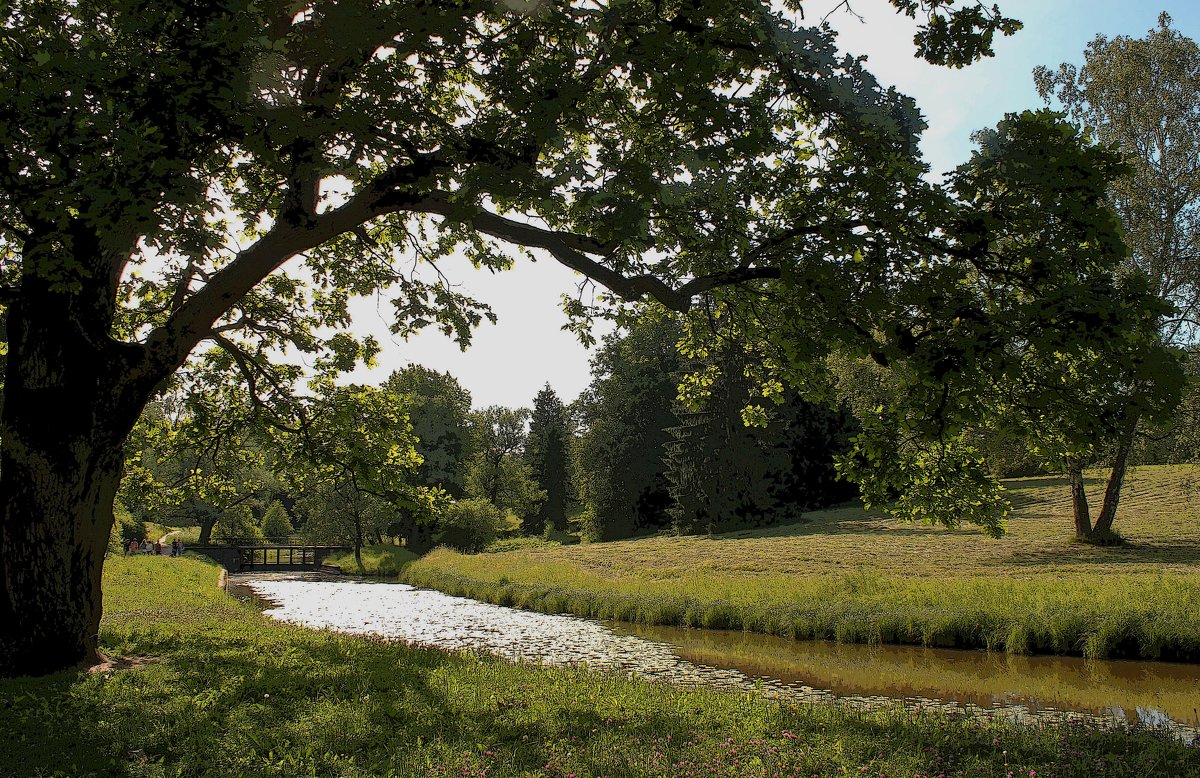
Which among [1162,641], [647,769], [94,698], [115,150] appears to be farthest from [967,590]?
[115,150]

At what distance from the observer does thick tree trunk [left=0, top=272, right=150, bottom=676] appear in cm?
902

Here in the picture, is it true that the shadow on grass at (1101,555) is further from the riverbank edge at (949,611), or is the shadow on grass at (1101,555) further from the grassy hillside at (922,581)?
the riverbank edge at (949,611)

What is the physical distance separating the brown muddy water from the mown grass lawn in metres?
1.98

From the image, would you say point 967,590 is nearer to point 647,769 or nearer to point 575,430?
point 647,769

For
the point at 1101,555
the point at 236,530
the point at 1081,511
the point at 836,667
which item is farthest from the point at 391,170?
the point at 236,530

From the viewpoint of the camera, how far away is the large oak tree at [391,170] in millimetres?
7082

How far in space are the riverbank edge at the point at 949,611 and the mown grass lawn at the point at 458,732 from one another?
31.2 feet

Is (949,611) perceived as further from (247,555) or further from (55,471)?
(247,555)

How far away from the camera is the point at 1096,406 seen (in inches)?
311

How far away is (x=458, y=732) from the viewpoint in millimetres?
7211

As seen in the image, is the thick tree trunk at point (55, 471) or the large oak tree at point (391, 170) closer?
the large oak tree at point (391, 170)

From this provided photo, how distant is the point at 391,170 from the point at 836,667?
1302cm

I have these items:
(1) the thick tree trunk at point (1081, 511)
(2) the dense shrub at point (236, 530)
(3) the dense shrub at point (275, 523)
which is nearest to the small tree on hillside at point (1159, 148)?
(1) the thick tree trunk at point (1081, 511)

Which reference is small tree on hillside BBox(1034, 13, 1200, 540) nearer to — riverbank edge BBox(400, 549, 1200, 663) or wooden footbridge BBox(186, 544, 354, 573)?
riverbank edge BBox(400, 549, 1200, 663)
